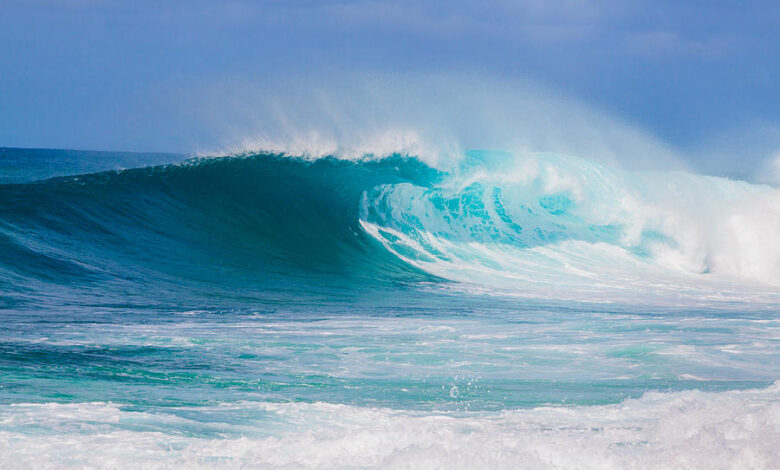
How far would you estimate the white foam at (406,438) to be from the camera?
10.6 feet

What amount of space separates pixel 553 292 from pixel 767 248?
6.33m

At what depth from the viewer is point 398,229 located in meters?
13.3

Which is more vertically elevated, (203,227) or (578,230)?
(578,230)

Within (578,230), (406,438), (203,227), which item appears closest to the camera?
(406,438)

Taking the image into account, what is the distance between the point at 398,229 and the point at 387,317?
5.97 meters

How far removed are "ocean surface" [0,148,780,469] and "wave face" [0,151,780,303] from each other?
5 cm

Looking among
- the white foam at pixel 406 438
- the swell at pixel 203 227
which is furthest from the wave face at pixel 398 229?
the white foam at pixel 406 438

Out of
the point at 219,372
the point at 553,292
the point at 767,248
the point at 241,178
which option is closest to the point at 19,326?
the point at 219,372

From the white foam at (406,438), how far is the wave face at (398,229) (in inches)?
202

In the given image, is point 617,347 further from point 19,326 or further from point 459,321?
point 19,326

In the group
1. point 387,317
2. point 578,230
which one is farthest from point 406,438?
point 578,230

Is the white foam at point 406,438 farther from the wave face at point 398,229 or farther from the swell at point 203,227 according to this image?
the wave face at point 398,229

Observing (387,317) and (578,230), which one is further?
(578,230)

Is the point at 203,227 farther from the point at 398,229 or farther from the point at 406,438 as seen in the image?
the point at 406,438
